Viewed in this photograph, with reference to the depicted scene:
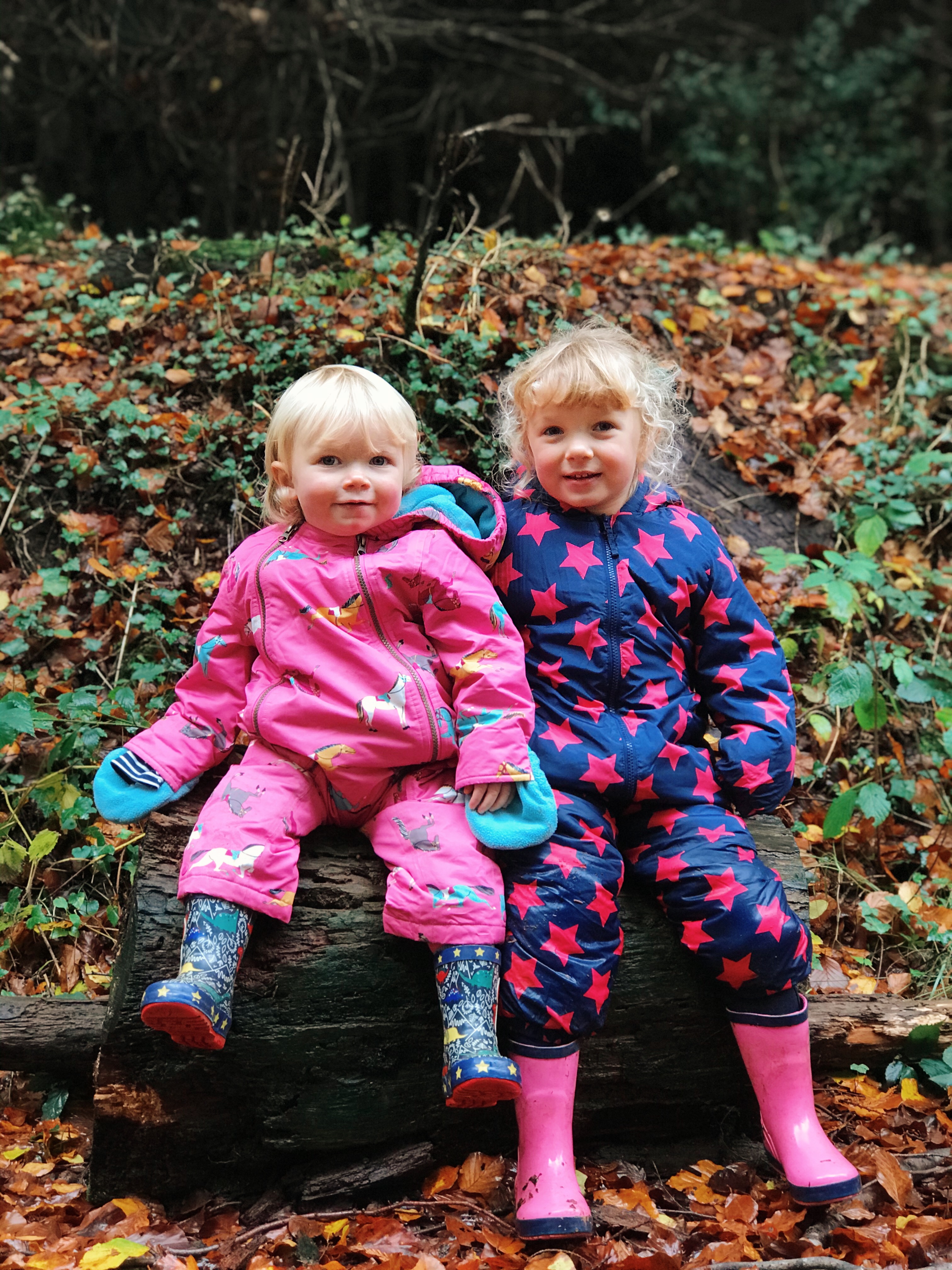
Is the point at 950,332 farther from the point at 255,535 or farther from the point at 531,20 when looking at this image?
the point at 531,20

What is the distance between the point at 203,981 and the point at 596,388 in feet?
5.44

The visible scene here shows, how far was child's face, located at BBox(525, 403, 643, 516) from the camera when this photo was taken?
2547mm

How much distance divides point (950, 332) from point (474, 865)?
4.16 meters

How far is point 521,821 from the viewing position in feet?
7.36

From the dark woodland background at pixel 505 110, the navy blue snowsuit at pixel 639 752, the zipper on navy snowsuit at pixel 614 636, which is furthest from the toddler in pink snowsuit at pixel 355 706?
the dark woodland background at pixel 505 110

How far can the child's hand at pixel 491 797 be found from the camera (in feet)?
7.41

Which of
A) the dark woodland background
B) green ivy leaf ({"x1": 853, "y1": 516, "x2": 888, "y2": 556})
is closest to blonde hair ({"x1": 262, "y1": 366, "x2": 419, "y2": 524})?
green ivy leaf ({"x1": 853, "y1": 516, "x2": 888, "y2": 556})

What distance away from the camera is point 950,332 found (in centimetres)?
495

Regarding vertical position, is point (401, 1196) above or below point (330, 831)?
below

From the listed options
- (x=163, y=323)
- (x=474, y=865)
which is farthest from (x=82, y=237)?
(x=474, y=865)

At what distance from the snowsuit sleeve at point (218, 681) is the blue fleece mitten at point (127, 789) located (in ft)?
0.31

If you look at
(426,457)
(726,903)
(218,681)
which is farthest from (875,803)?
(218,681)

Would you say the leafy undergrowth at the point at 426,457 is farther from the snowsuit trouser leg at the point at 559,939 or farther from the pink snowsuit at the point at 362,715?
the snowsuit trouser leg at the point at 559,939

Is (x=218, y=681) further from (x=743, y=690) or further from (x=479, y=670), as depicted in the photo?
(x=743, y=690)
